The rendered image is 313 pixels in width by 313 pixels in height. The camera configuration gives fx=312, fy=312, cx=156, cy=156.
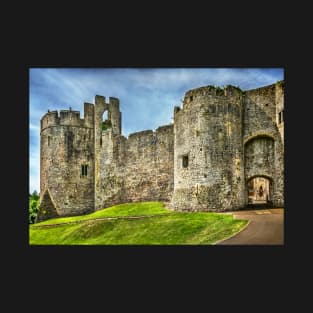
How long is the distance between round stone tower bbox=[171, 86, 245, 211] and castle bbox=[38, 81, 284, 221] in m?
0.04

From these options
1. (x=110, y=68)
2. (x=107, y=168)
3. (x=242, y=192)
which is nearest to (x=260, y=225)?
(x=242, y=192)

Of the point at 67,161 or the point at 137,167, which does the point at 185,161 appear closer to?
the point at 137,167

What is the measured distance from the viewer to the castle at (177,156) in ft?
39.8

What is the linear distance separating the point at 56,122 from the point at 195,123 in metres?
9.99

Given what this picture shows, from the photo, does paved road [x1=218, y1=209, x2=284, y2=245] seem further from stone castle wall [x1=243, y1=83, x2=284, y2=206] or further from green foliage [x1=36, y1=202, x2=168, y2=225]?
green foliage [x1=36, y1=202, x2=168, y2=225]

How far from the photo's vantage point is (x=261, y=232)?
29.7 feet

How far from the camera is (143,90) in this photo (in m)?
10.7

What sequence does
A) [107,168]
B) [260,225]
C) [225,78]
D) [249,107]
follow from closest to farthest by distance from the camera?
[260,225] → [225,78] → [249,107] → [107,168]

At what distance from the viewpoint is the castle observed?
39.8ft

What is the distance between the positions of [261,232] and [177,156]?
516 centimetres

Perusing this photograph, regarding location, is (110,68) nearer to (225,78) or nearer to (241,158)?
(225,78)

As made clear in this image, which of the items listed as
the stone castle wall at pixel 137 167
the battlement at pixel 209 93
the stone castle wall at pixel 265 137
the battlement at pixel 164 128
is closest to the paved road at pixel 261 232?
the stone castle wall at pixel 265 137

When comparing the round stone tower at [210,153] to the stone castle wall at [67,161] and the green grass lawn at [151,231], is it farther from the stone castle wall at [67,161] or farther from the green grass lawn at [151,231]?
the stone castle wall at [67,161]

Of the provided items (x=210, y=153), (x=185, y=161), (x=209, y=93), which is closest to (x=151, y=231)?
(x=185, y=161)
